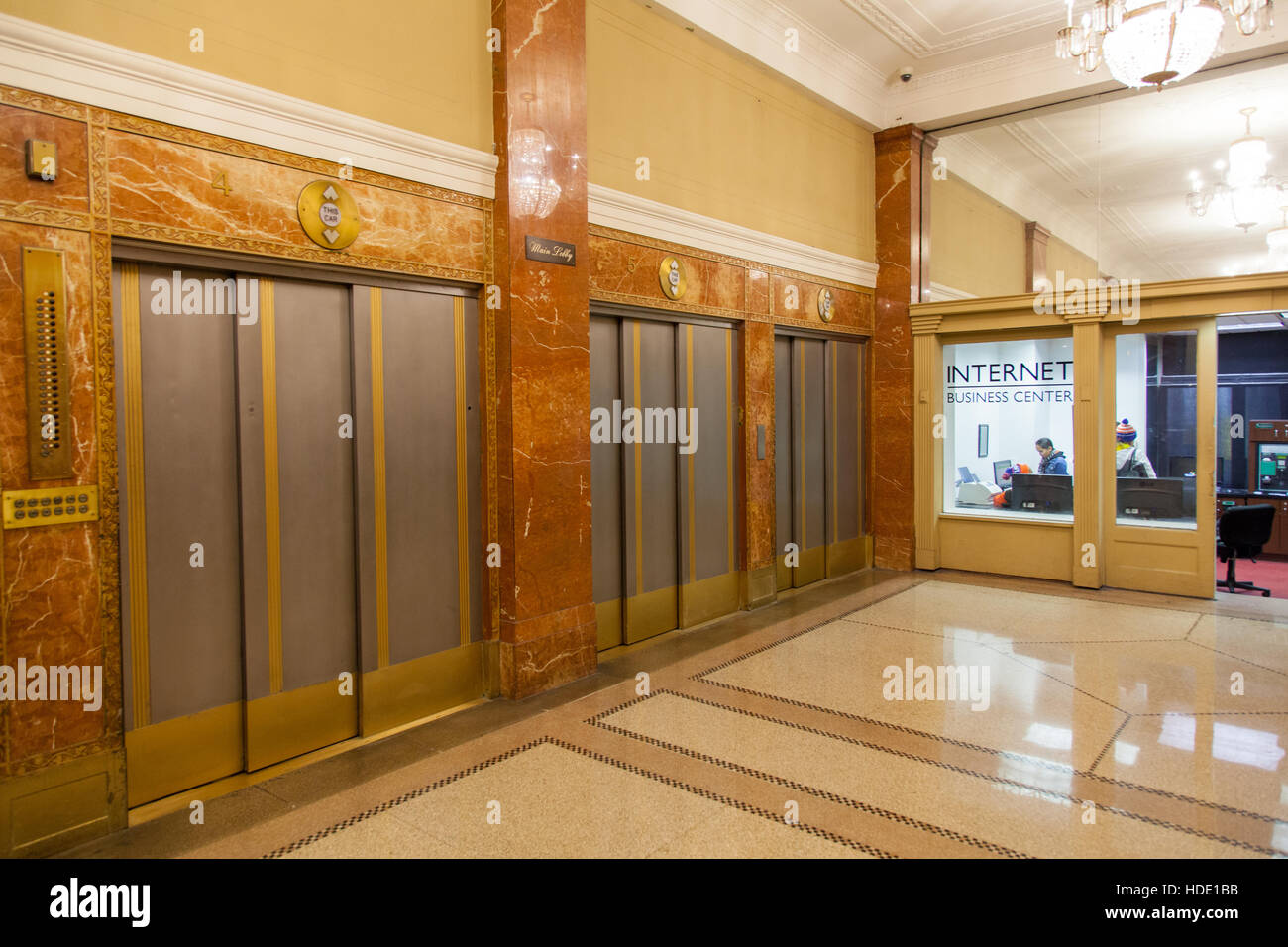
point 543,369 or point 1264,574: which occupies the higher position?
point 543,369

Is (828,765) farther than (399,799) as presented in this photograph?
Yes

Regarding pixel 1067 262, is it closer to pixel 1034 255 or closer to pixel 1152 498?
pixel 1034 255

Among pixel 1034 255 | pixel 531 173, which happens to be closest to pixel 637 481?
pixel 531 173

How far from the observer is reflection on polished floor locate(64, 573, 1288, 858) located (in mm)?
3230

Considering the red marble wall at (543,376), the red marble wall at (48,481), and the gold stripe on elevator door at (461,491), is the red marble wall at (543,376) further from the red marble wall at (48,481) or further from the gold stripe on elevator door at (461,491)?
the red marble wall at (48,481)

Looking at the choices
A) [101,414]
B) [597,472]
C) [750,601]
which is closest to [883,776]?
[597,472]

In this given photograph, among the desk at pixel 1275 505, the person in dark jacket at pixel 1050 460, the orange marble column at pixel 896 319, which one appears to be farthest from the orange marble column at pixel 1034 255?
the person in dark jacket at pixel 1050 460

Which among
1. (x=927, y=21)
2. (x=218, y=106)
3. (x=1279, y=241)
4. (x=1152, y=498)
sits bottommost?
(x=1152, y=498)

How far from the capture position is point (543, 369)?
4949 mm

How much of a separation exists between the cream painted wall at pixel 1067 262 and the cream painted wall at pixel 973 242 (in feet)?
2.78

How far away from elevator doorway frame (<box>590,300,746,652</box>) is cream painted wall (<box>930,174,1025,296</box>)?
389 cm

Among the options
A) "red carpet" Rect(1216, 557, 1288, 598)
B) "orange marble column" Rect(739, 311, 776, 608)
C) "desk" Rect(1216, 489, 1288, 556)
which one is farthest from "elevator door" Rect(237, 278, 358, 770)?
"desk" Rect(1216, 489, 1288, 556)

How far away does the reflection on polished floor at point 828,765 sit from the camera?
3230 millimetres

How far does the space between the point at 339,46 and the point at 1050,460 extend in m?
7.35
